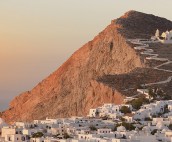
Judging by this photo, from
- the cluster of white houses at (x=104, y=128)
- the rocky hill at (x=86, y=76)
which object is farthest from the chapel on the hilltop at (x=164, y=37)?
the cluster of white houses at (x=104, y=128)

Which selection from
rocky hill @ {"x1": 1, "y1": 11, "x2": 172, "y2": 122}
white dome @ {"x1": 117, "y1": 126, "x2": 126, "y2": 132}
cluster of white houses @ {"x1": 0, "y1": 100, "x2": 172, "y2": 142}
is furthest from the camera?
rocky hill @ {"x1": 1, "y1": 11, "x2": 172, "y2": 122}

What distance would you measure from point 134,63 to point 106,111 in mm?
38486

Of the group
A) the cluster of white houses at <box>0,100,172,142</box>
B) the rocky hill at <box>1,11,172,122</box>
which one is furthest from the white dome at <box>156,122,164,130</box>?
the rocky hill at <box>1,11,172,122</box>

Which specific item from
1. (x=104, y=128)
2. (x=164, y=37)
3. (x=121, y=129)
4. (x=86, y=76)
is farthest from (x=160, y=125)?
(x=164, y=37)

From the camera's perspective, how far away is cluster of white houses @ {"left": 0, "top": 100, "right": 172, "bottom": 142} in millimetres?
84625

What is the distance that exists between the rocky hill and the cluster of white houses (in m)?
24.4

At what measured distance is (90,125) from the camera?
9544 centimetres

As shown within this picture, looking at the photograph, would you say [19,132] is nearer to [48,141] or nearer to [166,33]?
[48,141]

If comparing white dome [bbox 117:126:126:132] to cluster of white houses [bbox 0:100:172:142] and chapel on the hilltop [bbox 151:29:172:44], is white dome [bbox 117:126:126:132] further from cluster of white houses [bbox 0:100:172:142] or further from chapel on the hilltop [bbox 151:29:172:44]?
chapel on the hilltop [bbox 151:29:172:44]

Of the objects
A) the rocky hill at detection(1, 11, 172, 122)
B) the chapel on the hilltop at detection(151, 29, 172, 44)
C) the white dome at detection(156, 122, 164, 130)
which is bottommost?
the white dome at detection(156, 122, 164, 130)

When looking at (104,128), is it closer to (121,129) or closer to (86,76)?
(121,129)

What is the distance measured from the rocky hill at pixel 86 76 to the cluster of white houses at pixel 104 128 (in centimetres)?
2443

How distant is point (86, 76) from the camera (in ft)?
490

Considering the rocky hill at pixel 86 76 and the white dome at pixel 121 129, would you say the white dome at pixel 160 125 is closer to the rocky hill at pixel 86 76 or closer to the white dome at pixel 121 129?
the white dome at pixel 121 129
